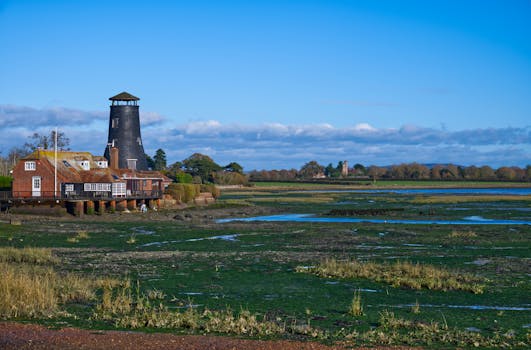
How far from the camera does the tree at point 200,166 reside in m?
156

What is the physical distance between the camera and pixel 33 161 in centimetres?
7000

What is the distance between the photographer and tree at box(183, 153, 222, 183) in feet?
513

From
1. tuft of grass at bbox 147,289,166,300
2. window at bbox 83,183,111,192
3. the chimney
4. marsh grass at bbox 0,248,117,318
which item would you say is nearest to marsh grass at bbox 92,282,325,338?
tuft of grass at bbox 147,289,166,300

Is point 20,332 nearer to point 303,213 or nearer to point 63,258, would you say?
point 63,258

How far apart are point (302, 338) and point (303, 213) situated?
60.0 metres

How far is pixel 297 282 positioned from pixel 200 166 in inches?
5128

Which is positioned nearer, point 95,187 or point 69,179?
point 69,179

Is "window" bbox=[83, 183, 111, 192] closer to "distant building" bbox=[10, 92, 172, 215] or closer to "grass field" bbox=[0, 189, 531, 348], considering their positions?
"distant building" bbox=[10, 92, 172, 215]

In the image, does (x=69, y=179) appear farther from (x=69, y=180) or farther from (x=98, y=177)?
(x=98, y=177)

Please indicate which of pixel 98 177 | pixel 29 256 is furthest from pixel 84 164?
pixel 29 256

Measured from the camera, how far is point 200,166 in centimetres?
15725

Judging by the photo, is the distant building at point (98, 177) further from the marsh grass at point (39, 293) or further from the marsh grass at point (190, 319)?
the marsh grass at point (190, 319)

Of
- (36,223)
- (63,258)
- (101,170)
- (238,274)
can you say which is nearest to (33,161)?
(101,170)

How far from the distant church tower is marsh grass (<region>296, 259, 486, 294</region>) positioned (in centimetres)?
6053
